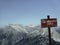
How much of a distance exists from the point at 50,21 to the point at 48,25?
25.3 inches

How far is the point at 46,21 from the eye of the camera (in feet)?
96.0

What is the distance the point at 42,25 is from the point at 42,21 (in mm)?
583

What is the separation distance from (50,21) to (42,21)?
1.24m

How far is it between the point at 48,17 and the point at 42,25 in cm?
155

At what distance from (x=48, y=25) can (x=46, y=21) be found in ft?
2.15

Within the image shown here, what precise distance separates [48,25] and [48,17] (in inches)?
45.1

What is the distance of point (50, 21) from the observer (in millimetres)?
28984

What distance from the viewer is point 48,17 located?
2897 centimetres

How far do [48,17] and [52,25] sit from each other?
1.33 m

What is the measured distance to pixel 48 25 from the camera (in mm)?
29094

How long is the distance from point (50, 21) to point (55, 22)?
90 centimetres

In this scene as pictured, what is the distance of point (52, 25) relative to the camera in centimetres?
2928
